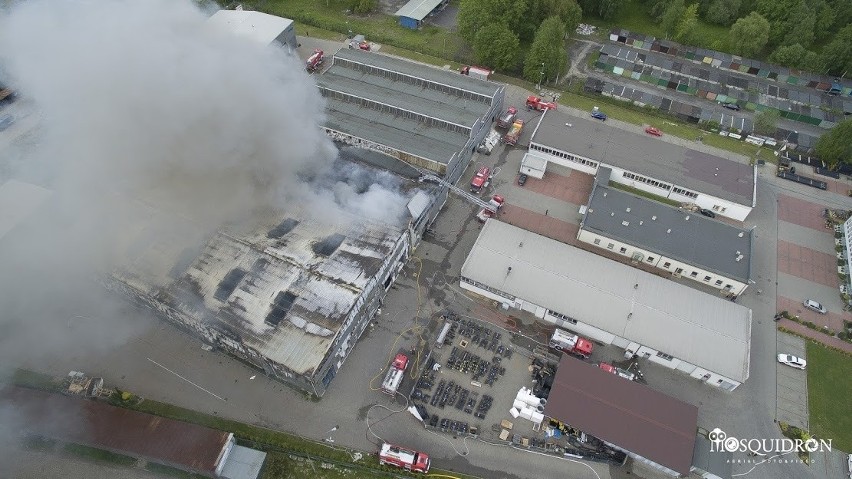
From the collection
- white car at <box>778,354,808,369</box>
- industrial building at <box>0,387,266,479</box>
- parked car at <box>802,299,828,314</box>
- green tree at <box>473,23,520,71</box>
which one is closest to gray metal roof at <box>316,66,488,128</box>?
green tree at <box>473,23,520,71</box>

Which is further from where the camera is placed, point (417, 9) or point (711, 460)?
point (417, 9)

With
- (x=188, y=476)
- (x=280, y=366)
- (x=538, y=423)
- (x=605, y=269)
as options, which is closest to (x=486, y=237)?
(x=605, y=269)


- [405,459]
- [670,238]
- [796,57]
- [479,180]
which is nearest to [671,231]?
[670,238]

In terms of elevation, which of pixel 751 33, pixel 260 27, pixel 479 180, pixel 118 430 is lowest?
pixel 118 430

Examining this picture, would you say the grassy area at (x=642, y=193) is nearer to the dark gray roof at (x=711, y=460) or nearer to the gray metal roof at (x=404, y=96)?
the gray metal roof at (x=404, y=96)

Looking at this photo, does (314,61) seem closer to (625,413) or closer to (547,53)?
(547,53)

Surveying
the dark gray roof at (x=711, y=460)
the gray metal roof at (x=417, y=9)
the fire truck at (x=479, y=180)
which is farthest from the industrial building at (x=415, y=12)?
the dark gray roof at (x=711, y=460)
